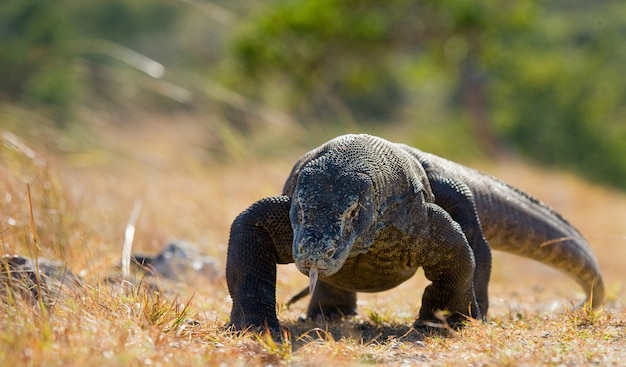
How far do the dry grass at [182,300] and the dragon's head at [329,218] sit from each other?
36cm

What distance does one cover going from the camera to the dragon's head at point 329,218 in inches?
130

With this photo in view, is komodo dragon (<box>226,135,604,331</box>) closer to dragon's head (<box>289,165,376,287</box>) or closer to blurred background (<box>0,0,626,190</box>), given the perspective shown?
dragon's head (<box>289,165,376,287</box>)

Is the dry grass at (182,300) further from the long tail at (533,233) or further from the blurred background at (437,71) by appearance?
the blurred background at (437,71)

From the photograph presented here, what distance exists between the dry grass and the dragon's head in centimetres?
36

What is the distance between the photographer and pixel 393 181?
386 centimetres

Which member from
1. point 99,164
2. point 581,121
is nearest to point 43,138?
point 99,164

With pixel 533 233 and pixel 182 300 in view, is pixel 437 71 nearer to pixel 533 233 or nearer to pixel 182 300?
pixel 533 233

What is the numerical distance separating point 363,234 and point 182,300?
1.75 m

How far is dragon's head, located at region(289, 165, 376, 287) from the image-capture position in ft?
10.8

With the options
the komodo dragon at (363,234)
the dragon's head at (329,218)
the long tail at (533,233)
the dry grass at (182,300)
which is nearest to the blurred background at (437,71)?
the dry grass at (182,300)

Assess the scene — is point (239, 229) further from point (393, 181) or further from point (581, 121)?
point (581, 121)

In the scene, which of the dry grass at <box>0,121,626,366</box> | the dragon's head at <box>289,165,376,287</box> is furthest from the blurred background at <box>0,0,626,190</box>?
the dragon's head at <box>289,165,376,287</box>

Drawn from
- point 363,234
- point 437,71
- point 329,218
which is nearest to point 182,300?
point 363,234

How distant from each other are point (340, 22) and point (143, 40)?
2547cm
